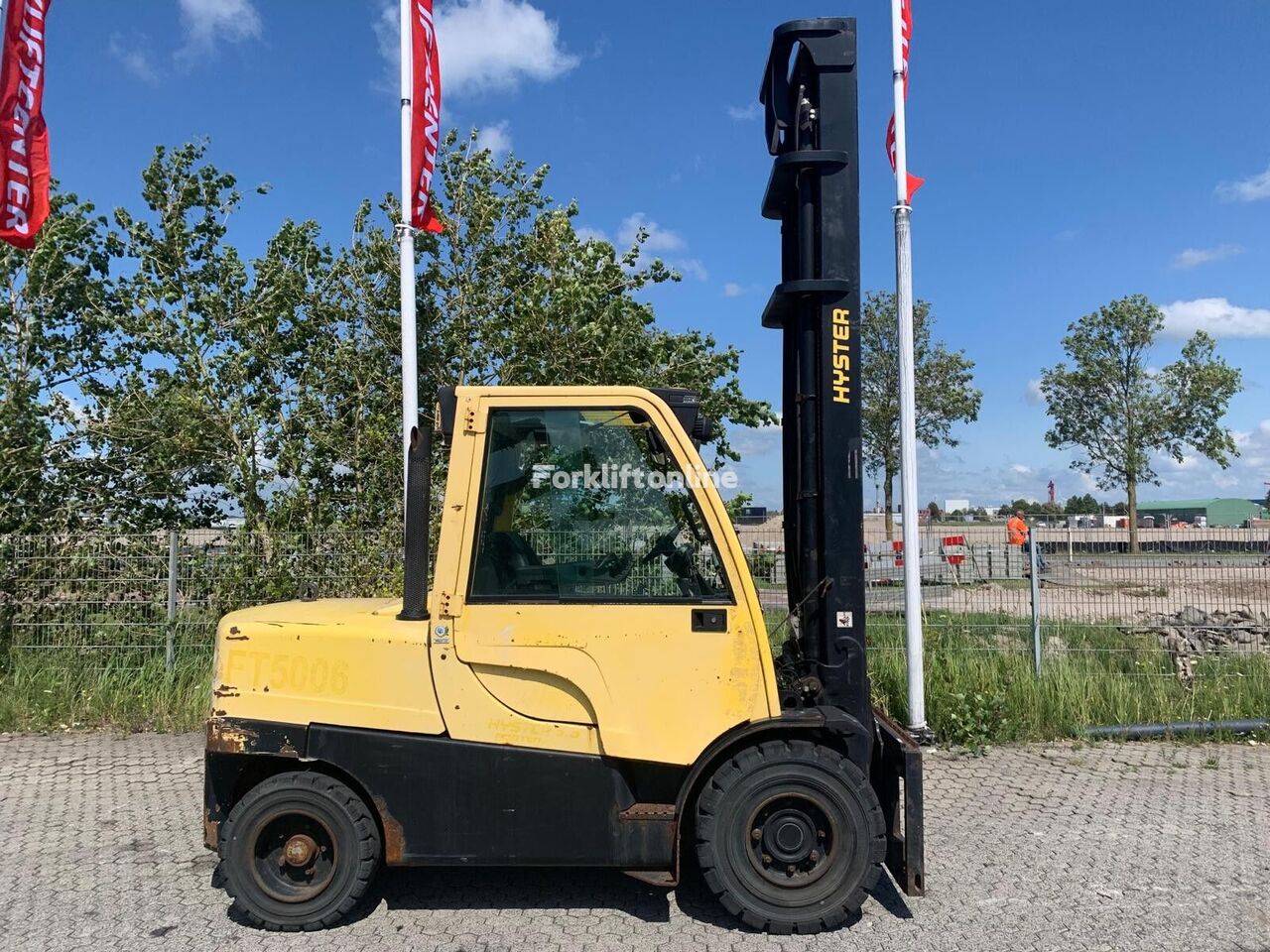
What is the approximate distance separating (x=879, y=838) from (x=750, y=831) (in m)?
0.58

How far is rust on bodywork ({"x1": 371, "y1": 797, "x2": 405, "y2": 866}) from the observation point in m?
3.79

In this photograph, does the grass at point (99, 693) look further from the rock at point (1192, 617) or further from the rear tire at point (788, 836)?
the rock at point (1192, 617)

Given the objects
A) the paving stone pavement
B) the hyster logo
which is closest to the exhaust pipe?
the paving stone pavement

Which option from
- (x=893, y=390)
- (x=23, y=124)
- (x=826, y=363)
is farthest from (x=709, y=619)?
(x=893, y=390)

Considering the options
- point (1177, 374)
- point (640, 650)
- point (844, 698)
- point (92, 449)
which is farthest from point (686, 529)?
point (1177, 374)

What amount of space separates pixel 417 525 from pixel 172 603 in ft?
19.8

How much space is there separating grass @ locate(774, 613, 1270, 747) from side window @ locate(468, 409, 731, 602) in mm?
4298

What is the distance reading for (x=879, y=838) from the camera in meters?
3.77

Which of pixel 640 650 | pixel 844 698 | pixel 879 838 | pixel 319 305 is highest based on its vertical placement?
pixel 319 305

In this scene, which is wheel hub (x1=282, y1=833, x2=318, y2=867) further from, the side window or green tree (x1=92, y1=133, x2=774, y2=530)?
green tree (x1=92, y1=133, x2=774, y2=530)

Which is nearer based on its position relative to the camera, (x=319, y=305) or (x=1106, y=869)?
(x=1106, y=869)

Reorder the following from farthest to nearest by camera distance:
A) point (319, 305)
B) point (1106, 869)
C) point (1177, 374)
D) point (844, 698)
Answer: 1. point (1177, 374)
2. point (319, 305)
3. point (1106, 869)
4. point (844, 698)

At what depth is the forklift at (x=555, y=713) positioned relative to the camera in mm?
3729

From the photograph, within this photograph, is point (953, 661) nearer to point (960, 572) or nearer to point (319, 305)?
point (960, 572)
